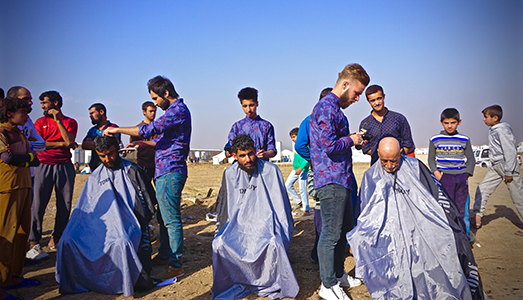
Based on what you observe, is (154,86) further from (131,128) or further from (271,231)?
(271,231)

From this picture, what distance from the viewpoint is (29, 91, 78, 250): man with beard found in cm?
433

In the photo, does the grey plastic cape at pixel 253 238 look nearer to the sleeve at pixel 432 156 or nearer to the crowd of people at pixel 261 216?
the crowd of people at pixel 261 216

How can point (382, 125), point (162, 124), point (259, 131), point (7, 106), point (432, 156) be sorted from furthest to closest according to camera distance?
point (432, 156) → point (259, 131) → point (382, 125) → point (162, 124) → point (7, 106)

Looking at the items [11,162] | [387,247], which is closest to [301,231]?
[387,247]

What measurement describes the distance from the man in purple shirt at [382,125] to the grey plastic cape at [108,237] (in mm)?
2571

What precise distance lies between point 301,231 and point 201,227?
1796 millimetres

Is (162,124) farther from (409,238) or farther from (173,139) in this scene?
(409,238)

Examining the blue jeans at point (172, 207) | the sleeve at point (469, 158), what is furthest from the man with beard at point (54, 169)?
the sleeve at point (469, 158)

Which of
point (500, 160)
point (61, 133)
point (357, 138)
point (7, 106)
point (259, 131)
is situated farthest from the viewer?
point (500, 160)

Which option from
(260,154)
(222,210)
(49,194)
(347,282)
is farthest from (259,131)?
(49,194)

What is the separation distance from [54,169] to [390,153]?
4.18 m

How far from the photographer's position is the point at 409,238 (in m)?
2.68

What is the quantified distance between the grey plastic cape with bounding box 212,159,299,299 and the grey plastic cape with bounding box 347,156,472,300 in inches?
25.7

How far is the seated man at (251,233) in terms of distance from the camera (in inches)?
115
